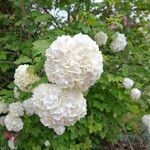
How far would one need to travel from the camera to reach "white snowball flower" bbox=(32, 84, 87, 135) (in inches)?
96.0

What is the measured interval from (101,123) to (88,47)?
2.01m

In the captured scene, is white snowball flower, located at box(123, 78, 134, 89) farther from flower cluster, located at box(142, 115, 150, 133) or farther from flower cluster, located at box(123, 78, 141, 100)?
flower cluster, located at box(142, 115, 150, 133)

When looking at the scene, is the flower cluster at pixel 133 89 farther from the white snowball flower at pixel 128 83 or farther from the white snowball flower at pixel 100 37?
the white snowball flower at pixel 100 37

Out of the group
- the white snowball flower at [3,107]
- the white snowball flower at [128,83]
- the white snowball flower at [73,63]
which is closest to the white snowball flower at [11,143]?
the white snowball flower at [3,107]

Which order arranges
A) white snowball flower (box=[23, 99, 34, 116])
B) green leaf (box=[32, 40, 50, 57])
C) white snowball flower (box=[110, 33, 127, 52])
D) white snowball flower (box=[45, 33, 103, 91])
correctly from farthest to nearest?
white snowball flower (box=[110, 33, 127, 52])
white snowball flower (box=[23, 99, 34, 116])
green leaf (box=[32, 40, 50, 57])
white snowball flower (box=[45, 33, 103, 91])

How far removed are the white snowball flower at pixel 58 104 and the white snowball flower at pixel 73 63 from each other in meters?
0.07

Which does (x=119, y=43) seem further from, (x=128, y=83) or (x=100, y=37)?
(x=128, y=83)

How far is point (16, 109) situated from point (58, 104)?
126 cm

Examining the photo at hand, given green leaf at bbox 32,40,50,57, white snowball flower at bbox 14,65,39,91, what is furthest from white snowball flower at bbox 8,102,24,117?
green leaf at bbox 32,40,50,57

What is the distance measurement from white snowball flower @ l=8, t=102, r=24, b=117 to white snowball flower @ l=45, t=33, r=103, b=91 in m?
1.23

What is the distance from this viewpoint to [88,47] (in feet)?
7.86

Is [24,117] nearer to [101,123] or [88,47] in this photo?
[101,123]

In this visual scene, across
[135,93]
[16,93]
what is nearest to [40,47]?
[16,93]

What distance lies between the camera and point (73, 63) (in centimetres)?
233
